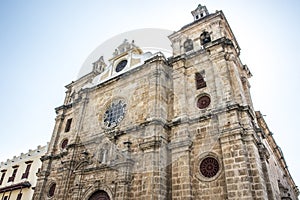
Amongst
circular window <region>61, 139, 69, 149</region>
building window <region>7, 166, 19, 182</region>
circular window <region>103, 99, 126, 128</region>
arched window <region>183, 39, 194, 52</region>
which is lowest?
building window <region>7, 166, 19, 182</region>

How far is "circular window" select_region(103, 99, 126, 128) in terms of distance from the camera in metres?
14.1

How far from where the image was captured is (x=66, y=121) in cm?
1820

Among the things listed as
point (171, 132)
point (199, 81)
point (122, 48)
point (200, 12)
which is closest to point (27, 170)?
point (122, 48)

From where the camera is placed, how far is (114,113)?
48.2 ft

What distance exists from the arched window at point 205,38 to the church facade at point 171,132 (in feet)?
0.21

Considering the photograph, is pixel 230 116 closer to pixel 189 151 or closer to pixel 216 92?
pixel 216 92

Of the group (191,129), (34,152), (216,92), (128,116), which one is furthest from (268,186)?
(34,152)

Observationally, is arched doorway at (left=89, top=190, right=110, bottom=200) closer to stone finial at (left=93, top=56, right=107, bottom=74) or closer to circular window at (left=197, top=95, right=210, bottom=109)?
circular window at (left=197, top=95, right=210, bottom=109)

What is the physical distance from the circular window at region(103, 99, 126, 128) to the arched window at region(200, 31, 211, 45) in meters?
6.36

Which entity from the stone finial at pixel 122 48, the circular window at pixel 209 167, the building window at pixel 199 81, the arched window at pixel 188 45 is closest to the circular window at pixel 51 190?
the circular window at pixel 209 167

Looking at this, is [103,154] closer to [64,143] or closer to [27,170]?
[64,143]

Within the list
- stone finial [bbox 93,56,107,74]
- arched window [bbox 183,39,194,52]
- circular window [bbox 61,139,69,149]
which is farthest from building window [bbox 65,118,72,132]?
arched window [bbox 183,39,194,52]

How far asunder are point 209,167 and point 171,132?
2.64 meters

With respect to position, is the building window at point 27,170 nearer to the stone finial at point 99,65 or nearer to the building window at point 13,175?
the building window at point 13,175
